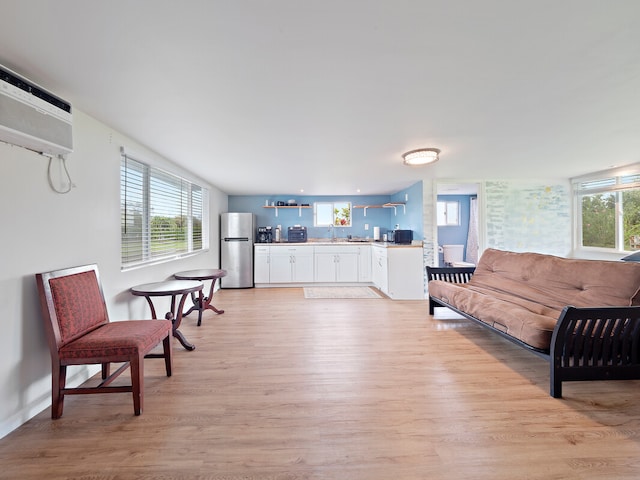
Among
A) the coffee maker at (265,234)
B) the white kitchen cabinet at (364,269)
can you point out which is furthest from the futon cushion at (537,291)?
the coffee maker at (265,234)

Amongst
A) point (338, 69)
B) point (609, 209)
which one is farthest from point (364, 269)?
point (338, 69)

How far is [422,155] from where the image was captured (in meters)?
2.96

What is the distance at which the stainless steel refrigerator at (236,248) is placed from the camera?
5.40m

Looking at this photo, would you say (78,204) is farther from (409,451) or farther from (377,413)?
(409,451)

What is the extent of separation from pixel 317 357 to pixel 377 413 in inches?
33.0

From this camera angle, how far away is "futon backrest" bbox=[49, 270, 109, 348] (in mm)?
1606

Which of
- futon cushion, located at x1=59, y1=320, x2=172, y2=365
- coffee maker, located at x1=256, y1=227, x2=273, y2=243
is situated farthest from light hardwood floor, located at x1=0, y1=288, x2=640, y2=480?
coffee maker, located at x1=256, y1=227, x2=273, y2=243

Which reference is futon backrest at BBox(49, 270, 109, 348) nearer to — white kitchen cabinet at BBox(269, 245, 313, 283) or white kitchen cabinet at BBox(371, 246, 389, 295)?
white kitchen cabinet at BBox(269, 245, 313, 283)

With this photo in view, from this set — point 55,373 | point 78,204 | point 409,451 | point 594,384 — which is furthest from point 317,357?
point 78,204

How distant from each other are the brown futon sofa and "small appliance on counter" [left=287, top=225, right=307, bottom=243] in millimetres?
3576

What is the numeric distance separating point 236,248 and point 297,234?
1352mm

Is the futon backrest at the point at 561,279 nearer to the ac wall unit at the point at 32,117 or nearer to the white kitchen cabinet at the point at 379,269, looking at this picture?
the white kitchen cabinet at the point at 379,269

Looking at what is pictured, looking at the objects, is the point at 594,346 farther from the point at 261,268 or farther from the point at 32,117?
the point at 261,268

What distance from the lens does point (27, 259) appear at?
1.59 metres
